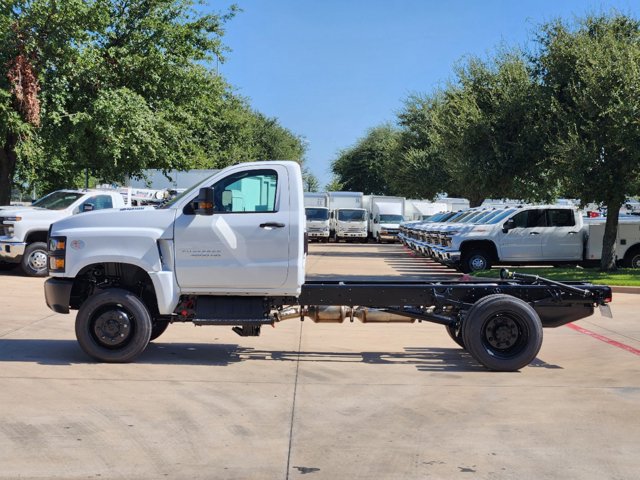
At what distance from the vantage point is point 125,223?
855 cm

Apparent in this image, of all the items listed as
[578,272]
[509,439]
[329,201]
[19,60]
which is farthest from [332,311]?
[329,201]

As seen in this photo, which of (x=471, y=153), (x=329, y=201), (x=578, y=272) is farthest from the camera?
(x=329, y=201)

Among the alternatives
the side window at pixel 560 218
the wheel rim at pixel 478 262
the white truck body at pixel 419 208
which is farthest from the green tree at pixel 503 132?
the white truck body at pixel 419 208

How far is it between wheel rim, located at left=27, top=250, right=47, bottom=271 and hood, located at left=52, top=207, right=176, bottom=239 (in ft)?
31.9

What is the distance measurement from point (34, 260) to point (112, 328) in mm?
10150

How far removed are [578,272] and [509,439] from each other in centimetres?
1418

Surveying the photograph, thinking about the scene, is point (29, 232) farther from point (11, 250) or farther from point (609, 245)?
point (609, 245)

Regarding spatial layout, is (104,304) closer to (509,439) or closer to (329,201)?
(509,439)

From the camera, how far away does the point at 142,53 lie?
2266cm


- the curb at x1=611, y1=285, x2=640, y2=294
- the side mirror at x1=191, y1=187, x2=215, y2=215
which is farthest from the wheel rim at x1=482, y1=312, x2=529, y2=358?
the curb at x1=611, y1=285, x2=640, y2=294

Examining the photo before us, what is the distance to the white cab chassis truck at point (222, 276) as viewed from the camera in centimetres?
844

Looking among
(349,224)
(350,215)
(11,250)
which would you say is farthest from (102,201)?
(350,215)

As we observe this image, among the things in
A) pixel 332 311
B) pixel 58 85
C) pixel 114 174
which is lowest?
pixel 332 311

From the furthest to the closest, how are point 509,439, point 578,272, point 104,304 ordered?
1. point 578,272
2. point 104,304
3. point 509,439
